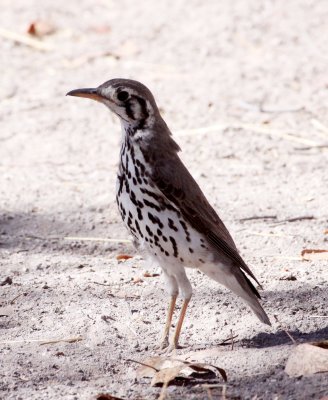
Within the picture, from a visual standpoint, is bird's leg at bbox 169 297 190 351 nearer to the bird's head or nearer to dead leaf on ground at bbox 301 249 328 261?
the bird's head

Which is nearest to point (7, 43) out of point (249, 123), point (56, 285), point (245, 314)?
point (249, 123)

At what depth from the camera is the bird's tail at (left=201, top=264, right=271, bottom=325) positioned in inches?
200

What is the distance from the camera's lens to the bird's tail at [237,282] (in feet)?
16.7

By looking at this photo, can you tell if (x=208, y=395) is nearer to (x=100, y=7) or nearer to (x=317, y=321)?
(x=317, y=321)

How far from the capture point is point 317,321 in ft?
17.2

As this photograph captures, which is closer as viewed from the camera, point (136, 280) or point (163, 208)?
point (163, 208)

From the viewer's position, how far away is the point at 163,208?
4.94 meters

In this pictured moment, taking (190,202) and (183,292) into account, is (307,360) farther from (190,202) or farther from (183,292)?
(190,202)

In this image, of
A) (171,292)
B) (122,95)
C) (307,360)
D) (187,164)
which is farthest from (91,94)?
(187,164)

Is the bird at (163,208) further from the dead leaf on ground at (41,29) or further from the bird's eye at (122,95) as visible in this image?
the dead leaf on ground at (41,29)

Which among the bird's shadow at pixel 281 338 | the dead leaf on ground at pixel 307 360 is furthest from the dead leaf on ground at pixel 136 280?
the dead leaf on ground at pixel 307 360

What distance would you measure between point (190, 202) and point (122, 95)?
0.68 m

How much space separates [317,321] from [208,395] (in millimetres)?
1062

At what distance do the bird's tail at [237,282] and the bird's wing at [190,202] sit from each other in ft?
0.20
